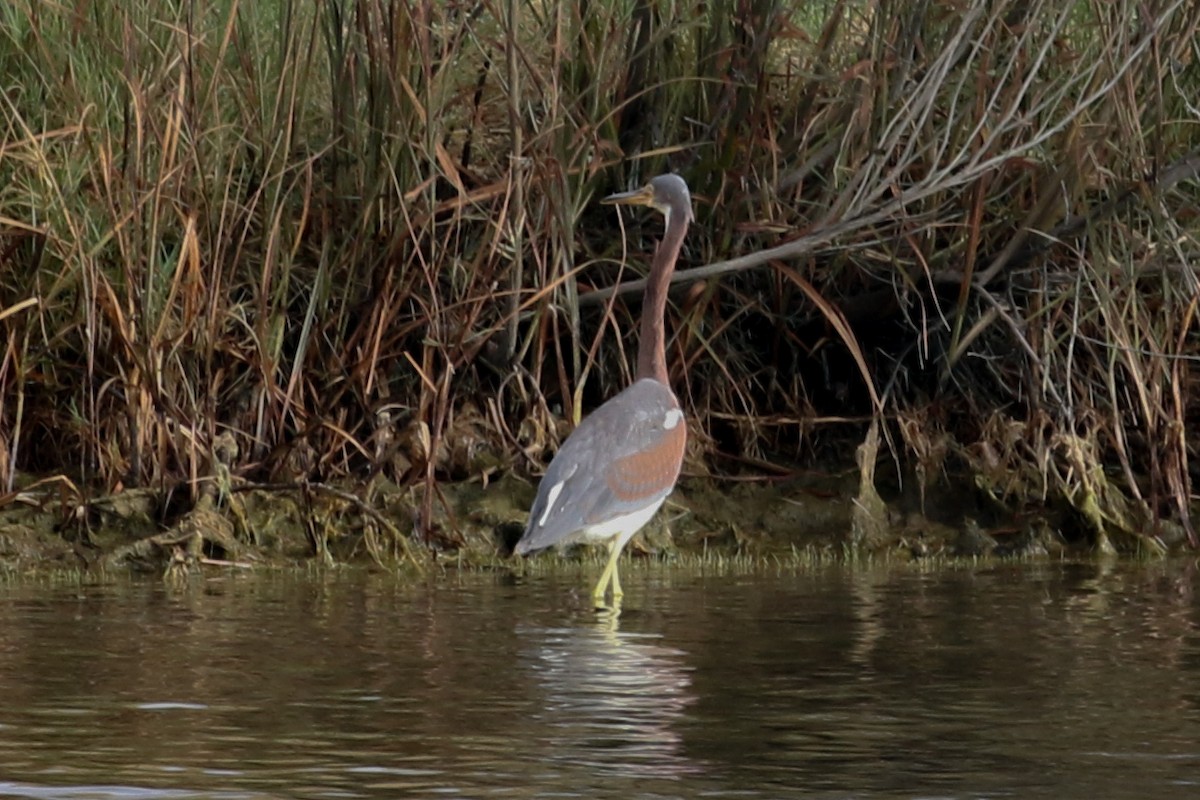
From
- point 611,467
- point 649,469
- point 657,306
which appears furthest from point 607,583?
point 657,306

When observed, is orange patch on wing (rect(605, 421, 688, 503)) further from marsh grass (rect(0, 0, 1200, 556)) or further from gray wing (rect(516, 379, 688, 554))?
marsh grass (rect(0, 0, 1200, 556))

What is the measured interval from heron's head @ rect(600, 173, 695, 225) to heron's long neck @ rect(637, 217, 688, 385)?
0.04 metres

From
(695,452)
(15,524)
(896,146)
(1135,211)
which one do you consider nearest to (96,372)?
(15,524)

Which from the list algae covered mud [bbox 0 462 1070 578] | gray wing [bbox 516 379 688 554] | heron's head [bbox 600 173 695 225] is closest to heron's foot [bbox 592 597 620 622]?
gray wing [bbox 516 379 688 554]

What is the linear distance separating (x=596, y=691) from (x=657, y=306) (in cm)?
320

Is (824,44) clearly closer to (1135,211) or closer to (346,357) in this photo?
(1135,211)

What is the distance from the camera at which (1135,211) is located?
9.30 metres

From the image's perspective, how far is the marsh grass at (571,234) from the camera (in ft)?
27.6

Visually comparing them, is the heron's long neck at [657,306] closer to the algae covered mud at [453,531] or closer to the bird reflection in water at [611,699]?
the algae covered mud at [453,531]

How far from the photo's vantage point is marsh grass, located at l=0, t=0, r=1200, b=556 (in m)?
8.40

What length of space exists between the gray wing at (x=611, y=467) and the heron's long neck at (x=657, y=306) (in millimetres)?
101

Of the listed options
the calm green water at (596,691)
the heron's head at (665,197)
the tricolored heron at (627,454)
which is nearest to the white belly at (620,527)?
the tricolored heron at (627,454)

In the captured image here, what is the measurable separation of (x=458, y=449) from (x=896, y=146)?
7.05ft

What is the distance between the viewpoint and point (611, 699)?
547 centimetres
